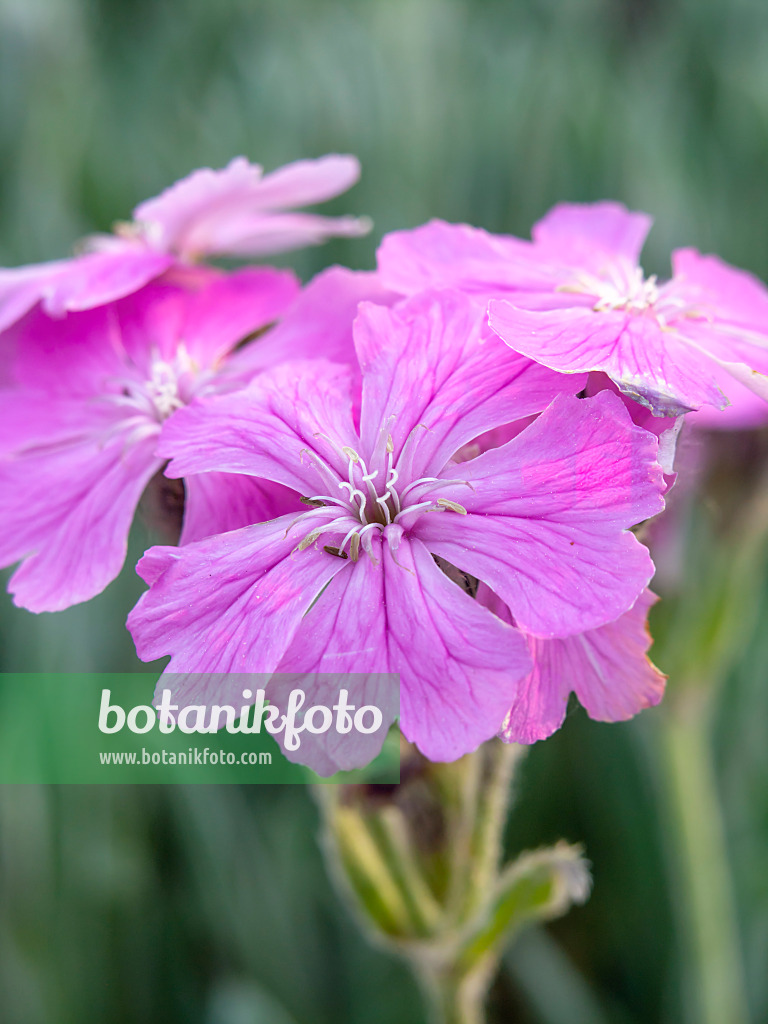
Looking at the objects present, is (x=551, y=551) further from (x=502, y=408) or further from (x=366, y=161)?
(x=366, y=161)

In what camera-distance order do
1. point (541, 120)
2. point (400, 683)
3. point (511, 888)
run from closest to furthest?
point (400, 683), point (511, 888), point (541, 120)

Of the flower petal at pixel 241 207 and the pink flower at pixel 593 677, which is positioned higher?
the flower petal at pixel 241 207

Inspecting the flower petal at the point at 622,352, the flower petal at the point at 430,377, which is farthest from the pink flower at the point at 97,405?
the flower petal at the point at 622,352

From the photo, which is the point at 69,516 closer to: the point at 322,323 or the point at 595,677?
the point at 322,323

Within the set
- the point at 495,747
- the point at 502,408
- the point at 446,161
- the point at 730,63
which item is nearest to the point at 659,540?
the point at 495,747

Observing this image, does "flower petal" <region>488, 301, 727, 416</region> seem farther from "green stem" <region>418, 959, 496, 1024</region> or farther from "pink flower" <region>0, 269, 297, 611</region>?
"green stem" <region>418, 959, 496, 1024</region>

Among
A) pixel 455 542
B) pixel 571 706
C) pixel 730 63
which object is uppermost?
pixel 730 63

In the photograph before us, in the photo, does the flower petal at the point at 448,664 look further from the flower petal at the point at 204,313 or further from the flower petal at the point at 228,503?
the flower petal at the point at 204,313

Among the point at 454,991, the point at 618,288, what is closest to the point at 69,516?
the point at 618,288
